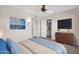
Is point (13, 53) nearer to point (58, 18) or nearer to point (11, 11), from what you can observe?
point (11, 11)

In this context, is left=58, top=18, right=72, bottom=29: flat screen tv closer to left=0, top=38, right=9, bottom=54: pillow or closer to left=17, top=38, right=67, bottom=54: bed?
left=17, top=38, right=67, bottom=54: bed

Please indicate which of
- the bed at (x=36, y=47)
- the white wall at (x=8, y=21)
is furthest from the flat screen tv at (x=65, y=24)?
the white wall at (x=8, y=21)

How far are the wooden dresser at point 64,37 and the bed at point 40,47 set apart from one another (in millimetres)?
90

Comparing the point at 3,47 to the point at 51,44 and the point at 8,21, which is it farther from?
the point at 51,44

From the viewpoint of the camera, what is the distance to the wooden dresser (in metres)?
1.43

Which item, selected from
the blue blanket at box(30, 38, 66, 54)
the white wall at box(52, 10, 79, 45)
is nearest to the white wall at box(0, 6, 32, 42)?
the blue blanket at box(30, 38, 66, 54)

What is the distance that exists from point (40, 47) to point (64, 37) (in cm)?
39

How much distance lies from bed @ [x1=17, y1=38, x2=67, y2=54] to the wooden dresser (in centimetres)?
9

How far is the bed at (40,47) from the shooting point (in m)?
1.22

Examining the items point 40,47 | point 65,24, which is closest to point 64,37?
point 65,24

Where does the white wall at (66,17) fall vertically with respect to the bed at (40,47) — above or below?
above

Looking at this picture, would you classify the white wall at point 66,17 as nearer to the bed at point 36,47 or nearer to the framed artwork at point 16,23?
the bed at point 36,47

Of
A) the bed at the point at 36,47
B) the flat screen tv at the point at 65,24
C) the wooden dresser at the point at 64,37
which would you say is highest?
the flat screen tv at the point at 65,24

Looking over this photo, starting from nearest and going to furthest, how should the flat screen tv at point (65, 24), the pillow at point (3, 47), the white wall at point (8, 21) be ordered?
1. the pillow at point (3, 47)
2. the white wall at point (8, 21)
3. the flat screen tv at point (65, 24)
